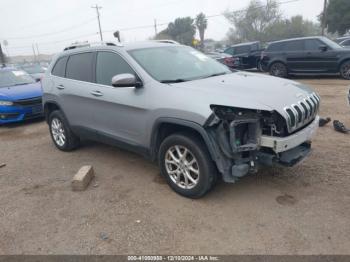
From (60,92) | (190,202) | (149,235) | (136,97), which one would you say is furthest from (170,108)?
(60,92)

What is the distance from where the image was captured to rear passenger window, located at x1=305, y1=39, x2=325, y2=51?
40.3 ft

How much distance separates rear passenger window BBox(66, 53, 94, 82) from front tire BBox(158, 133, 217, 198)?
1850mm

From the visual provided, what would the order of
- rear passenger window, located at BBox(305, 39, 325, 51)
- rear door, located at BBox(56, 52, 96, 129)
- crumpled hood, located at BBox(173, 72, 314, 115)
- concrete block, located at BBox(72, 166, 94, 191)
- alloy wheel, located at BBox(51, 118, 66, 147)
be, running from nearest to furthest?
crumpled hood, located at BBox(173, 72, 314, 115) → concrete block, located at BBox(72, 166, 94, 191) → rear door, located at BBox(56, 52, 96, 129) → alloy wheel, located at BBox(51, 118, 66, 147) → rear passenger window, located at BBox(305, 39, 325, 51)

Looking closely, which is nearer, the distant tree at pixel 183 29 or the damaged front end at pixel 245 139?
the damaged front end at pixel 245 139

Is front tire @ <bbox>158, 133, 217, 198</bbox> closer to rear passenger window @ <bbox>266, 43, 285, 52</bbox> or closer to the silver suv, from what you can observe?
the silver suv

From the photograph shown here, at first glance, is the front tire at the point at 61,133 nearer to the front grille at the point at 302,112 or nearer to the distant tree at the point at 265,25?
the front grille at the point at 302,112

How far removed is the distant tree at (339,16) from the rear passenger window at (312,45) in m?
24.8

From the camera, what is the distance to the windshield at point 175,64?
4046 millimetres

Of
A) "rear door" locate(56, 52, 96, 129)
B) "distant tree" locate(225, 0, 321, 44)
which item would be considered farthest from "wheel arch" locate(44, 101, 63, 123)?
"distant tree" locate(225, 0, 321, 44)

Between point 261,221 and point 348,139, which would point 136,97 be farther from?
point 348,139

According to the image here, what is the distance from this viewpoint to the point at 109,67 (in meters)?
4.51

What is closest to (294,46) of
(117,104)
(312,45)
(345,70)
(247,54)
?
(312,45)

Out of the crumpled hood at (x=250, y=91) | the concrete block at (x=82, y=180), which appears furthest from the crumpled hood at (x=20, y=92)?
the crumpled hood at (x=250, y=91)

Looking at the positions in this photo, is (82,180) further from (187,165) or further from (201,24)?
(201,24)
